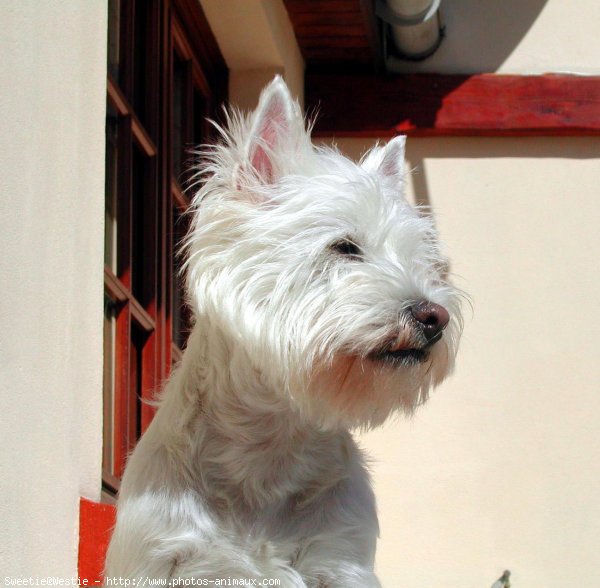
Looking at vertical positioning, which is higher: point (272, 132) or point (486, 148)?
point (486, 148)

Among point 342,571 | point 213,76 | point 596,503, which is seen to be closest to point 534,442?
point 596,503

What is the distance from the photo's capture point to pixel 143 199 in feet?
13.6

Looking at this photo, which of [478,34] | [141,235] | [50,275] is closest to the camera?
[50,275]

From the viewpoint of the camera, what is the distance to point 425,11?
4.97 meters

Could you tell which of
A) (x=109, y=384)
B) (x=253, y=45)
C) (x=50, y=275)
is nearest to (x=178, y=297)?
(x=109, y=384)

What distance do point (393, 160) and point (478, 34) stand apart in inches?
101

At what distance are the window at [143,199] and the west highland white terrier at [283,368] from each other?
0.89 meters

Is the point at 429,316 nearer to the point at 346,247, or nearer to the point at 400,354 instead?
the point at 400,354

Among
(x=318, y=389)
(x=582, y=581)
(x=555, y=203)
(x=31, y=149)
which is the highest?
(x=555, y=203)

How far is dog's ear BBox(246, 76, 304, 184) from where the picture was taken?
9.29ft

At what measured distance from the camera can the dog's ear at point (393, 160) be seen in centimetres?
314

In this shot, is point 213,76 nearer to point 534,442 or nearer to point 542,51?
point 542,51

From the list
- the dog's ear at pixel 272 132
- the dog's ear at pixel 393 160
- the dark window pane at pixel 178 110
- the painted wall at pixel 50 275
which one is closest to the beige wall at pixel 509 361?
the dark window pane at pixel 178 110

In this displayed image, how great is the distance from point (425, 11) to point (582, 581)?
260 cm
